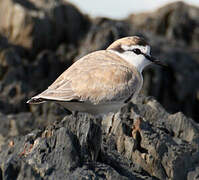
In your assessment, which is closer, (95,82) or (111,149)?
(111,149)

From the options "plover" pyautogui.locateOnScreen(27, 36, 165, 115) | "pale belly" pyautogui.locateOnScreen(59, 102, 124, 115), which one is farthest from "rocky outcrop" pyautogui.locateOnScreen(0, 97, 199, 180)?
"plover" pyautogui.locateOnScreen(27, 36, 165, 115)

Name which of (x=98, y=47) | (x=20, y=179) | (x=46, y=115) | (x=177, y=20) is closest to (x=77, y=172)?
(x=20, y=179)

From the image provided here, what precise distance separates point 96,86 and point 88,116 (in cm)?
97

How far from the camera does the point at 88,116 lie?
7703 mm

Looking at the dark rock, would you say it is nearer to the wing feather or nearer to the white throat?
the white throat

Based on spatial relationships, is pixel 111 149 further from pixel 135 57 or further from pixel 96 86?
pixel 135 57

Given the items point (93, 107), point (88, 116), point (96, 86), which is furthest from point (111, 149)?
point (96, 86)

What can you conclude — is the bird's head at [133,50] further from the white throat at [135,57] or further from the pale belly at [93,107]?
the pale belly at [93,107]

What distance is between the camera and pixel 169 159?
27.0 ft

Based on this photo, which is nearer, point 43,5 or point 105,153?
point 105,153

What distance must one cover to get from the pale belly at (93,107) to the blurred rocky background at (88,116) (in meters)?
0.30

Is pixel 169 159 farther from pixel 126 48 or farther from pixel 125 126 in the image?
pixel 126 48

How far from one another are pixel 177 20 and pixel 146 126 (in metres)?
16.8

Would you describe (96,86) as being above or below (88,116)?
above
